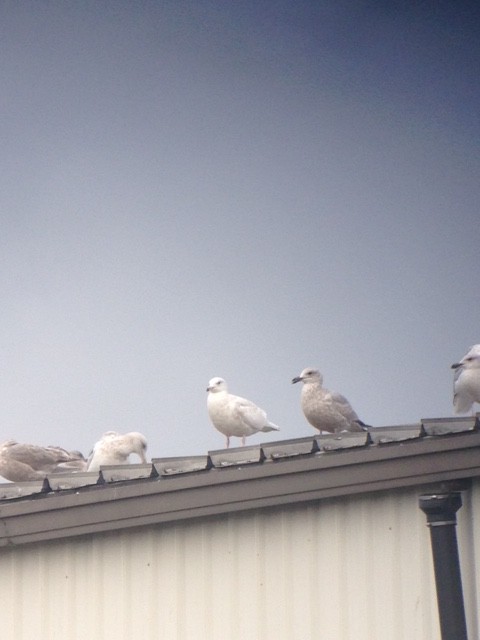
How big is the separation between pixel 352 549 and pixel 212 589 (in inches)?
32.3

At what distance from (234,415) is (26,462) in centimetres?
198

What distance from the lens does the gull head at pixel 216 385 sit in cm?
1108

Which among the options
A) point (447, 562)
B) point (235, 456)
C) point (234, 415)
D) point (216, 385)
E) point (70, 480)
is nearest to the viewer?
point (447, 562)

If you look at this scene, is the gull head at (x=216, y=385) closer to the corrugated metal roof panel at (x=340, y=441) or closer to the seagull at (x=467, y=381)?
the seagull at (x=467, y=381)

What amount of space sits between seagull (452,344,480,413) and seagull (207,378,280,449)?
2335 mm

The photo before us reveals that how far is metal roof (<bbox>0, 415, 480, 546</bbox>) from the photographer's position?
17.7 ft

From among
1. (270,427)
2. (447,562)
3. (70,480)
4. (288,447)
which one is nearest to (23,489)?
(70,480)

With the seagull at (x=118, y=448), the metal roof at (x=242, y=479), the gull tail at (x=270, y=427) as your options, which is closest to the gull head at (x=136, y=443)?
the seagull at (x=118, y=448)

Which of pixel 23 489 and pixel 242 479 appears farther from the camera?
pixel 23 489

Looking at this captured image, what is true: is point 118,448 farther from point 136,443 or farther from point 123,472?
point 123,472

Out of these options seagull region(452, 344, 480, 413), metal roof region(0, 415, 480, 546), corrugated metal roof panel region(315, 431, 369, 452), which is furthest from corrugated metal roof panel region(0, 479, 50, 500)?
seagull region(452, 344, 480, 413)

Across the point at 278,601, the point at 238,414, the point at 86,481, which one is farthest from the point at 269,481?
the point at 238,414

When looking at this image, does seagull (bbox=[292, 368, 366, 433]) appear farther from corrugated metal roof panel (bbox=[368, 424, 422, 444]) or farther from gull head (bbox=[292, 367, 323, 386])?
corrugated metal roof panel (bbox=[368, 424, 422, 444])

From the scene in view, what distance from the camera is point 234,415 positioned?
34.9 feet
